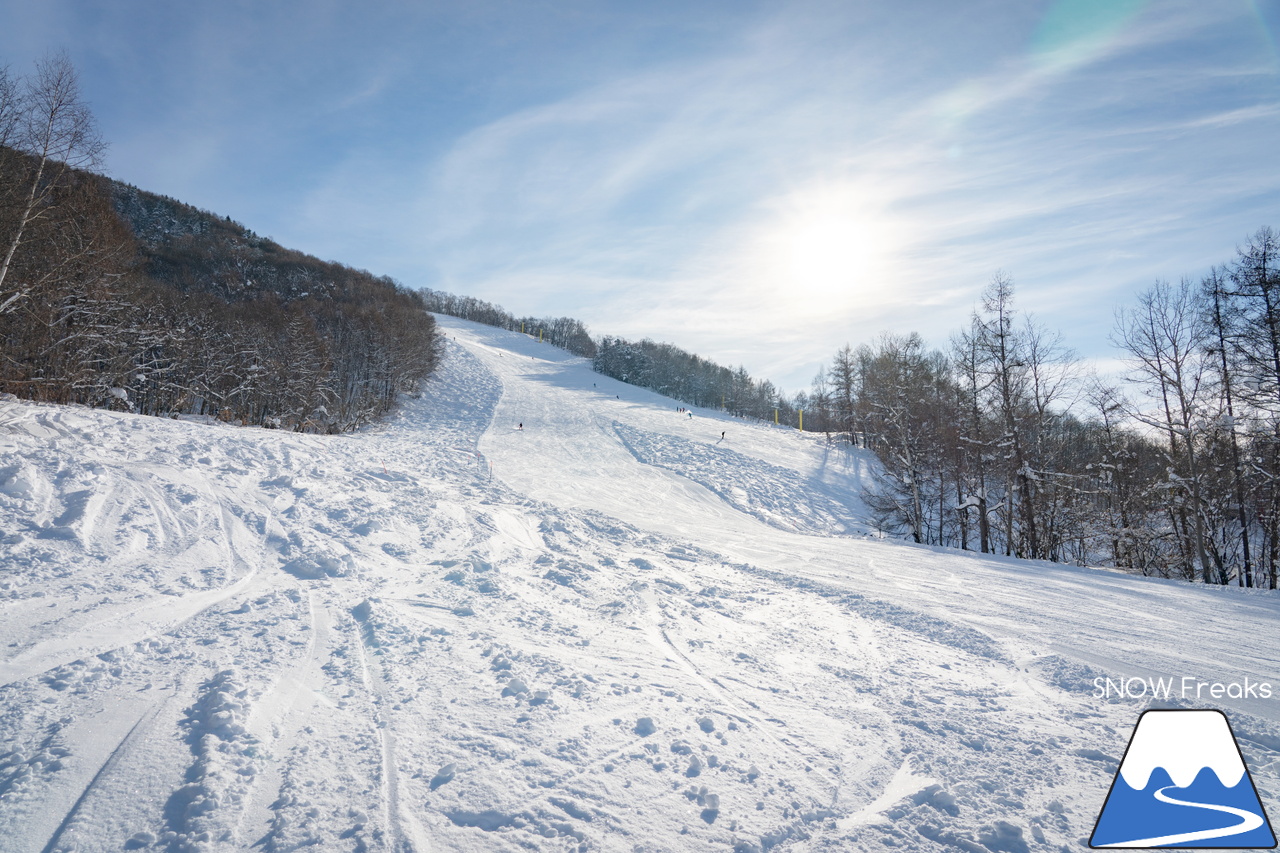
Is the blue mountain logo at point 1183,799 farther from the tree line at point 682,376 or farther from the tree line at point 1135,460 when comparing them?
the tree line at point 682,376

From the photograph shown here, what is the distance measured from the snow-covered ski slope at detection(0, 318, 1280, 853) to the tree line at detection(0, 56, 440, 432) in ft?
16.5

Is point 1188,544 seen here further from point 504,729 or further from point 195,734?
point 195,734

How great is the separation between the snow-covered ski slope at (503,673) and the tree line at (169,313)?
199 inches

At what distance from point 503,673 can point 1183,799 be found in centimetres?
489

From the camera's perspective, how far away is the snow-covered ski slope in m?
2.97

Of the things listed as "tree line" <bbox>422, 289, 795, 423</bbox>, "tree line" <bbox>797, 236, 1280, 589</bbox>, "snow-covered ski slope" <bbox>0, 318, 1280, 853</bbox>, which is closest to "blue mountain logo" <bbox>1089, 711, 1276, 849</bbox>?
"snow-covered ski slope" <bbox>0, 318, 1280, 853</bbox>

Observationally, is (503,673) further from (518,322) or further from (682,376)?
(518,322)

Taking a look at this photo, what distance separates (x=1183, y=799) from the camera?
2.89m

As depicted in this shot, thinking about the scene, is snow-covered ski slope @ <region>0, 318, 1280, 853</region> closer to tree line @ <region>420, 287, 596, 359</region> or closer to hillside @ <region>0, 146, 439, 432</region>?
hillside @ <region>0, 146, 439, 432</region>

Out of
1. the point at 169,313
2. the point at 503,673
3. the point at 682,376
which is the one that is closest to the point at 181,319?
the point at 169,313

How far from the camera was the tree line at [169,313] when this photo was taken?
11359 mm

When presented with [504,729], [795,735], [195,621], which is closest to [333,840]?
[504,729]

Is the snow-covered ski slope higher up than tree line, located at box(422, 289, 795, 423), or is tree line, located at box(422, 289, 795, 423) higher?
tree line, located at box(422, 289, 795, 423)

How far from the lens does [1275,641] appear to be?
6.31 meters
